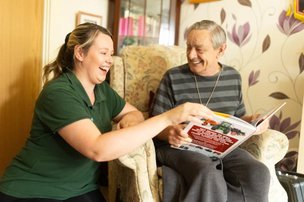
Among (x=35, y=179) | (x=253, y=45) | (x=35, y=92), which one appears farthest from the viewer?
(x=253, y=45)

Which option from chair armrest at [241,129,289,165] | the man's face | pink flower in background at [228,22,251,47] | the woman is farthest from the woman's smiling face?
pink flower in background at [228,22,251,47]

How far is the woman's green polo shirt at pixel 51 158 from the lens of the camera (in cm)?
104

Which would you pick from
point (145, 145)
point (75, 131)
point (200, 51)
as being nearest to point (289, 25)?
point (200, 51)

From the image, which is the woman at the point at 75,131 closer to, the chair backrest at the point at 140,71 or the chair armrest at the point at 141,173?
the chair armrest at the point at 141,173

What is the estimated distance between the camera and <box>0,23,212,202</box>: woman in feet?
3.22

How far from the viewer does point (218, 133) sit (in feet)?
3.87

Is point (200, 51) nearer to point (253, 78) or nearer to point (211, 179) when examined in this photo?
point (211, 179)

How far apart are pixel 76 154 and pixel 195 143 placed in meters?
0.45

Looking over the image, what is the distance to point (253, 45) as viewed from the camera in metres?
2.14

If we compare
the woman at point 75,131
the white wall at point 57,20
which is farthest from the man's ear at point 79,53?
the white wall at point 57,20

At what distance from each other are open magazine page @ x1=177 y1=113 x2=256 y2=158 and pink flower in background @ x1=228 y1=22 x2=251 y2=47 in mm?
1071

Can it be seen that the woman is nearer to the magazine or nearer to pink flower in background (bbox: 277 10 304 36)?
the magazine

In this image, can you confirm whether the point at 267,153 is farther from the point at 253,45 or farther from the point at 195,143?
the point at 253,45

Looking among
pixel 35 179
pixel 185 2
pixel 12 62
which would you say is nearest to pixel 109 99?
pixel 35 179
